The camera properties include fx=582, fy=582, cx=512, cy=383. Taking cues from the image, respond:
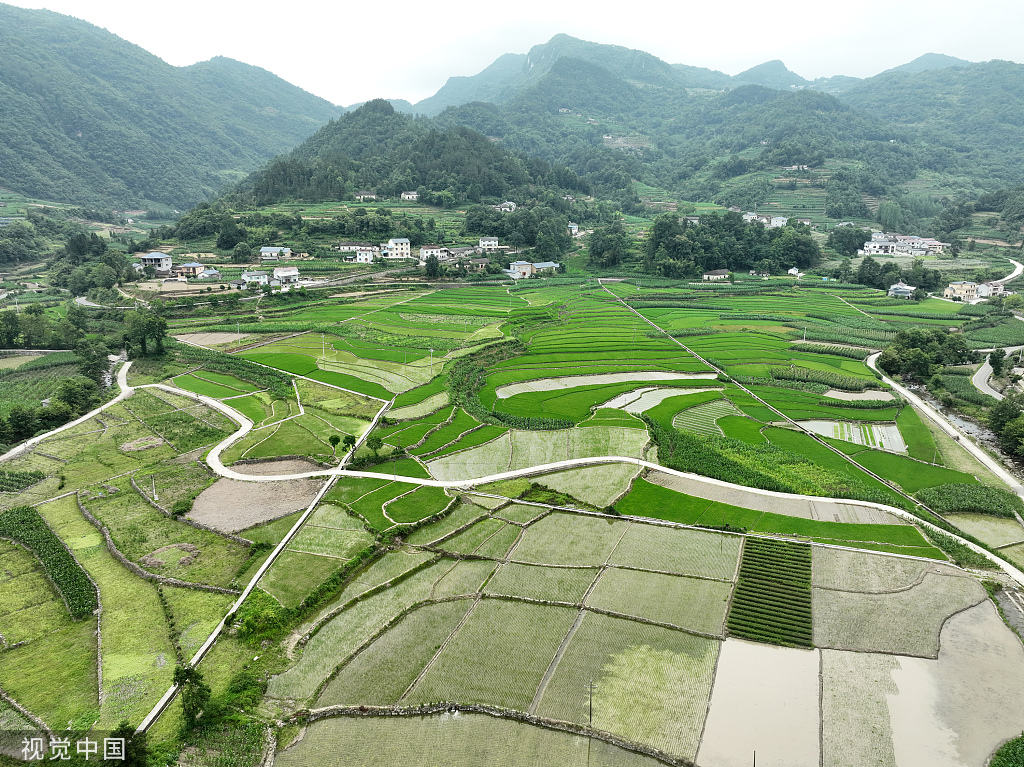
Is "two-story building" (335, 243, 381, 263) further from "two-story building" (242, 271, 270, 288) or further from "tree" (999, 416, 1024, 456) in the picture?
"tree" (999, 416, 1024, 456)

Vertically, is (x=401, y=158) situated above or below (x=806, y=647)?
above

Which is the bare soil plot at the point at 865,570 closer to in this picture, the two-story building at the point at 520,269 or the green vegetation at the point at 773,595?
the green vegetation at the point at 773,595

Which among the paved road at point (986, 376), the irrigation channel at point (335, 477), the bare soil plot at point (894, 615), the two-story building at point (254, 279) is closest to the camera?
the bare soil plot at point (894, 615)

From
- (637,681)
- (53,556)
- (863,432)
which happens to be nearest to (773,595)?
(637,681)

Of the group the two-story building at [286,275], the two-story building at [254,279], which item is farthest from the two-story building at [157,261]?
the two-story building at [286,275]

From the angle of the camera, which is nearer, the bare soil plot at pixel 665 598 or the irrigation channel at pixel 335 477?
the bare soil plot at pixel 665 598

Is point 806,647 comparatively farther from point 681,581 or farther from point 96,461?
point 96,461

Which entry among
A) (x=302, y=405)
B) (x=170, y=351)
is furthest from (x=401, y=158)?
(x=302, y=405)

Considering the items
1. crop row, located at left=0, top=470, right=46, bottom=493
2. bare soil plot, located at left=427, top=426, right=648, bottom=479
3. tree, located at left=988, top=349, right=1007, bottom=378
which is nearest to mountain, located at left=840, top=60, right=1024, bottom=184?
tree, located at left=988, top=349, right=1007, bottom=378
